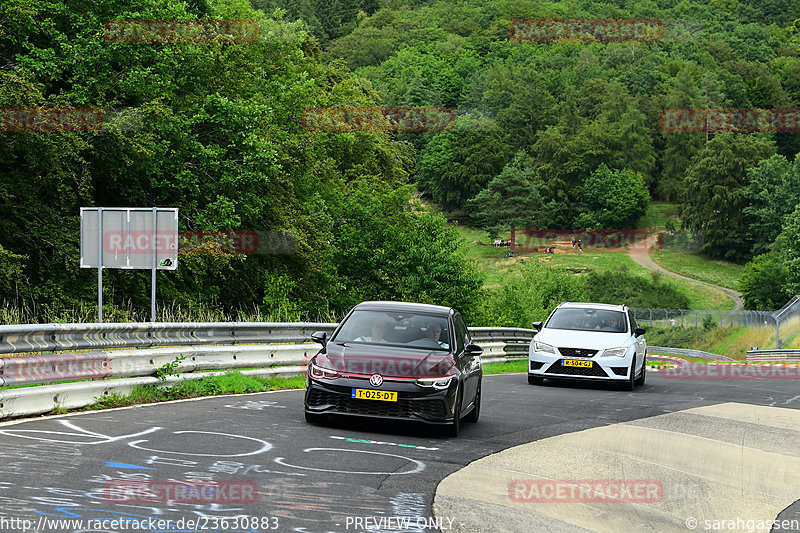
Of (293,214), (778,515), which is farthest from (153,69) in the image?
(778,515)

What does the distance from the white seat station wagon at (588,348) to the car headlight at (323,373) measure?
9.12m

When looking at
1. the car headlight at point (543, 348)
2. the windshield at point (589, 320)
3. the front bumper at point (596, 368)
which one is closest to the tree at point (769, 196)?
the windshield at point (589, 320)

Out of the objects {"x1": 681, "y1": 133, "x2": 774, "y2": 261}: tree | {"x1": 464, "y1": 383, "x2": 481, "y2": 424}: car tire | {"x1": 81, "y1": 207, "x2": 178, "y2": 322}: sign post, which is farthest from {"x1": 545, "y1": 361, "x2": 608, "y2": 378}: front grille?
{"x1": 681, "y1": 133, "x2": 774, "y2": 261}: tree

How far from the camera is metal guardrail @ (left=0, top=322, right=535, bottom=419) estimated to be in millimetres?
10273

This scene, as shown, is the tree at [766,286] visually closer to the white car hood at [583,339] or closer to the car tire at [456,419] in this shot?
the white car hood at [583,339]

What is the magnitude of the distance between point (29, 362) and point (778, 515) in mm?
7375

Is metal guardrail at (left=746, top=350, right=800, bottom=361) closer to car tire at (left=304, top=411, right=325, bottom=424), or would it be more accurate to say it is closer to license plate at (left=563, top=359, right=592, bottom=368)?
license plate at (left=563, top=359, right=592, bottom=368)

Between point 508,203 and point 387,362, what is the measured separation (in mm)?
129107

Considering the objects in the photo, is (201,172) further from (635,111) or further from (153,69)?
(635,111)

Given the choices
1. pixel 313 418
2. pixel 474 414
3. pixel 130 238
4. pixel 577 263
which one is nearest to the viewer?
pixel 313 418

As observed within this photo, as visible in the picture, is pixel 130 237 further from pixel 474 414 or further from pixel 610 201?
pixel 610 201

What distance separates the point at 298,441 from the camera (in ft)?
32.2

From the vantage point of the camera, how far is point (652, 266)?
406 feet

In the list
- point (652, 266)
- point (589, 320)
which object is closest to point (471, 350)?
point (589, 320)
